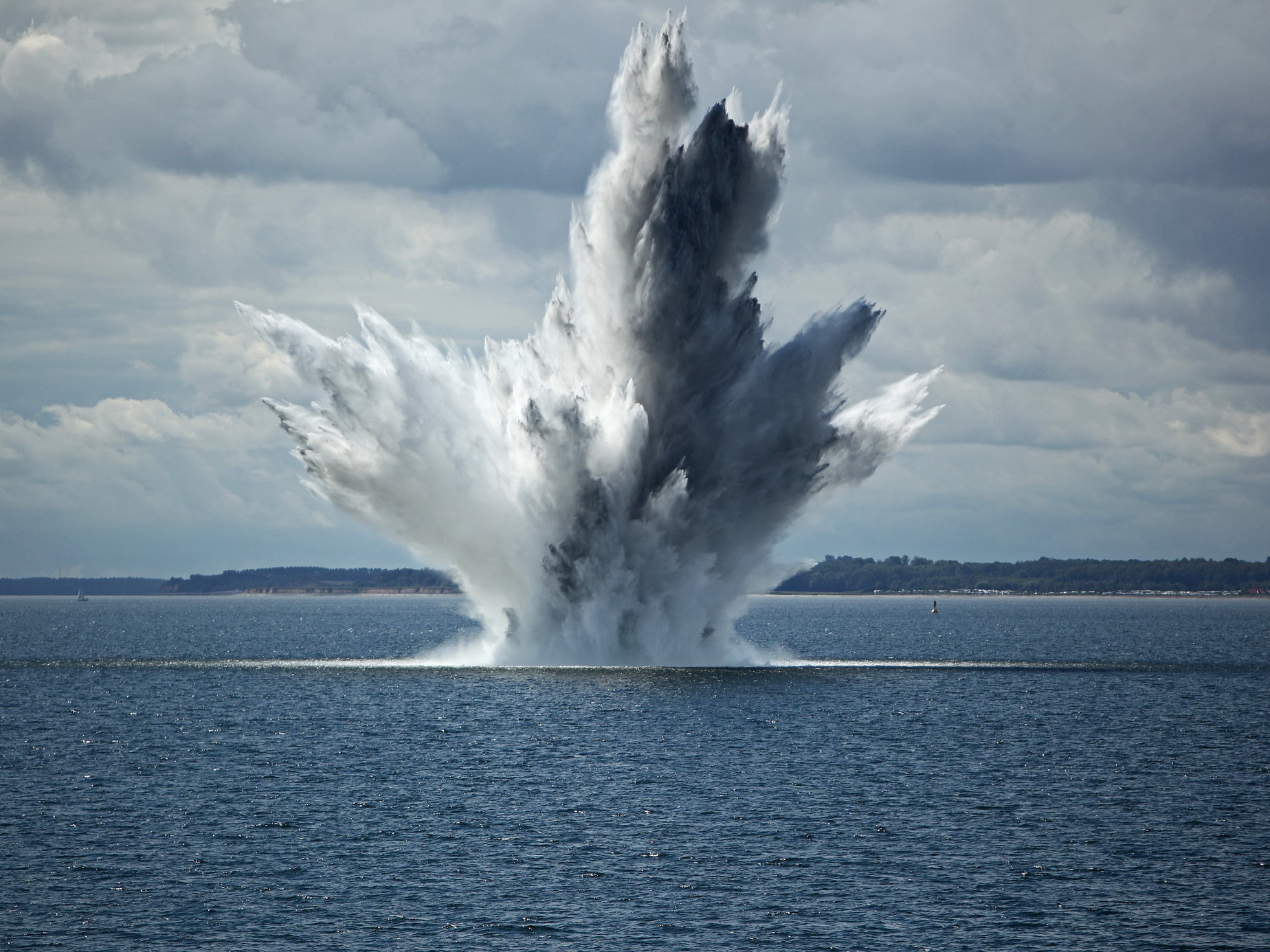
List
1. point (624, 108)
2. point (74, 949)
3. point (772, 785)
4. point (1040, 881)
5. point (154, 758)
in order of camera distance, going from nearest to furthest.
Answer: point (74, 949) < point (1040, 881) < point (772, 785) < point (154, 758) < point (624, 108)

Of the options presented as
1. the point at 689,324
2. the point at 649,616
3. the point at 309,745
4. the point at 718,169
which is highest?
the point at 718,169

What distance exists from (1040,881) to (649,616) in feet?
157

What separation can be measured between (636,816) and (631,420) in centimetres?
3880

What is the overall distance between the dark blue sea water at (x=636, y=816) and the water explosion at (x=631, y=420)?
21.2ft

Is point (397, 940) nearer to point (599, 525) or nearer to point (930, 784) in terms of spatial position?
point (930, 784)

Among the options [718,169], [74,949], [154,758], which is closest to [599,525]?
[718,169]

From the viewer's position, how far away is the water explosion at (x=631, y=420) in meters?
81.5

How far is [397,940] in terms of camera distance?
31.2 meters

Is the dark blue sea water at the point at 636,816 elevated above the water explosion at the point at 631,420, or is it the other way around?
the water explosion at the point at 631,420

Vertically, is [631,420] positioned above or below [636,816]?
above

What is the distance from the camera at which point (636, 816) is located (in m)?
44.8

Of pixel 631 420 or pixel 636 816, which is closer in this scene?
pixel 636 816

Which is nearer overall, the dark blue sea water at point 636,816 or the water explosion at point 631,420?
the dark blue sea water at point 636,816

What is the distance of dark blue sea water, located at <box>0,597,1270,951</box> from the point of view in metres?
32.5
